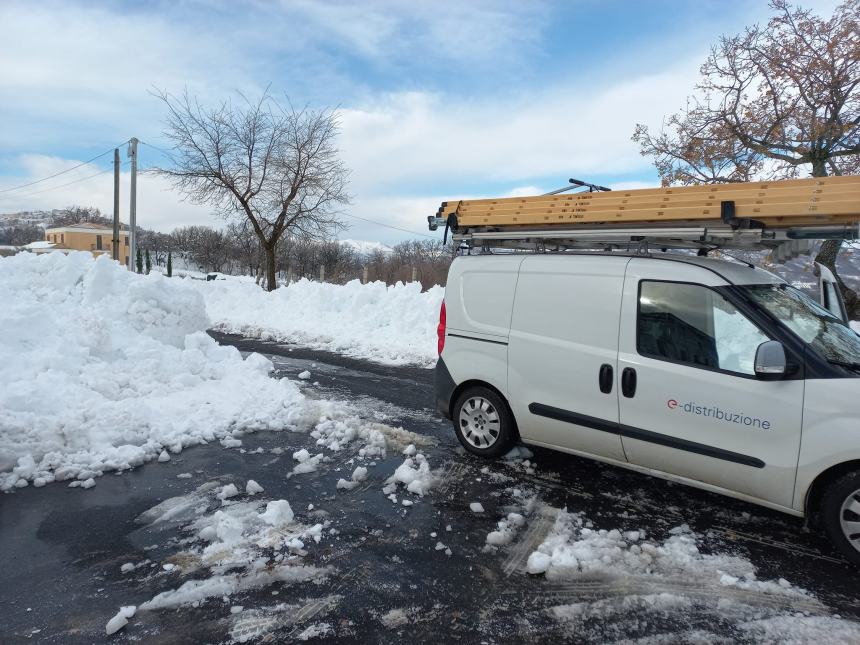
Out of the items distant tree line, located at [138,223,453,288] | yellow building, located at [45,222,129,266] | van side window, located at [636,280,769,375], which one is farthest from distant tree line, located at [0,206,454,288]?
van side window, located at [636,280,769,375]

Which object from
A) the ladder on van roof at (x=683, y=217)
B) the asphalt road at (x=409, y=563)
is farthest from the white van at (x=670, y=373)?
the asphalt road at (x=409, y=563)

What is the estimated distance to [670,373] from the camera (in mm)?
3936

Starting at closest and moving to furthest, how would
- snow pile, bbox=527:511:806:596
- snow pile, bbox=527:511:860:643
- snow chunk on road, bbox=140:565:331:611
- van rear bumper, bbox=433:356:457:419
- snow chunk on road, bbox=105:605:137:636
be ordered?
snow chunk on road, bbox=105:605:137:636 < snow pile, bbox=527:511:860:643 < snow chunk on road, bbox=140:565:331:611 < snow pile, bbox=527:511:806:596 < van rear bumper, bbox=433:356:457:419

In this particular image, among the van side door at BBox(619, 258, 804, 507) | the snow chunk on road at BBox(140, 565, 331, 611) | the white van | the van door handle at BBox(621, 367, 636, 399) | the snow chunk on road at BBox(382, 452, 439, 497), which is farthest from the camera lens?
the snow chunk on road at BBox(382, 452, 439, 497)

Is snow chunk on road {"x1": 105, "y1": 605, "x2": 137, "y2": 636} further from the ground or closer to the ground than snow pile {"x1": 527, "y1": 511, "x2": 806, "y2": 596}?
closer to the ground

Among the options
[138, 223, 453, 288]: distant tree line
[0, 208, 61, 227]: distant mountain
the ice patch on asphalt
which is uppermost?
[0, 208, 61, 227]: distant mountain

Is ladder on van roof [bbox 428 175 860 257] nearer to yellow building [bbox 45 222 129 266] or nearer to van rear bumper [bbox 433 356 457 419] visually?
van rear bumper [bbox 433 356 457 419]

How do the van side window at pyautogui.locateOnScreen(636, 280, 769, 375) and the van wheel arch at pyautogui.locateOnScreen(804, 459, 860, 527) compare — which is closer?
the van wheel arch at pyautogui.locateOnScreen(804, 459, 860, 527)

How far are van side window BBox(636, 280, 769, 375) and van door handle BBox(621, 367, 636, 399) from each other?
0.57 ft

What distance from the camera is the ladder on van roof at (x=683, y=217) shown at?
3.58 m

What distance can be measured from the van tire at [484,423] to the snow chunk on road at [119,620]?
10.3ft

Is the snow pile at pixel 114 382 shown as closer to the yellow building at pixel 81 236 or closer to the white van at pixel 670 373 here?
the white van at pixel 670 373

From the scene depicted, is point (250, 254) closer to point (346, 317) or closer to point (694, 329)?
point (346, 317)

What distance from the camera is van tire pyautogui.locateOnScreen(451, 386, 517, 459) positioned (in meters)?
4.97
